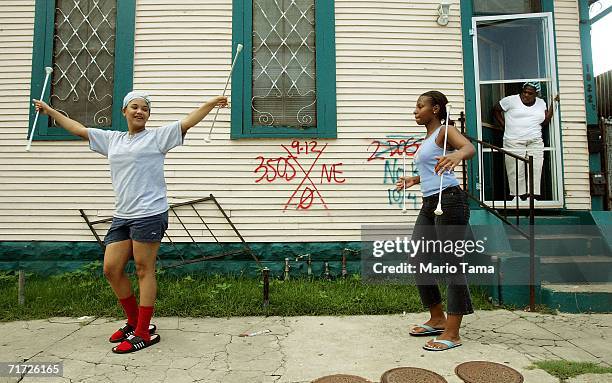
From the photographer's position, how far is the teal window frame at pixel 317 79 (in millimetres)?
5215

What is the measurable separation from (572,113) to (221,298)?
16.1 ft

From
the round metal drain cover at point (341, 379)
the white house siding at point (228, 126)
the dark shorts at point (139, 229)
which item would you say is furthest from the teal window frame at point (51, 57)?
the round metal drain cover at point (341, 379)

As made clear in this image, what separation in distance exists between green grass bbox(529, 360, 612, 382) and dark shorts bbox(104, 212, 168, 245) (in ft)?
8.79

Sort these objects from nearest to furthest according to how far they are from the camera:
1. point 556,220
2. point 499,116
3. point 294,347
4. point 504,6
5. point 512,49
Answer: point 294,347
point 556,220
point 504,6
point 499,116
point 512,49

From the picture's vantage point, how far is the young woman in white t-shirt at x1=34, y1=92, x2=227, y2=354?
2982 millimetres

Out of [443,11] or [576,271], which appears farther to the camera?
A: [443,11]

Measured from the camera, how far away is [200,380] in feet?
8.29

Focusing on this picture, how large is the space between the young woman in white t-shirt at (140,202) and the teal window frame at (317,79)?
216 centimetres

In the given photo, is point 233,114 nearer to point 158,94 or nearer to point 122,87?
point 158,94

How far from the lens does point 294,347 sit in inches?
120

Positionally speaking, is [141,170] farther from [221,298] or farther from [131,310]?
[221,298]

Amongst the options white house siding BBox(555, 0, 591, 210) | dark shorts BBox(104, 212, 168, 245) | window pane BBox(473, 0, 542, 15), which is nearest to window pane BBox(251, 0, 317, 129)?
window pane BBox(473, 0, 542, 15)

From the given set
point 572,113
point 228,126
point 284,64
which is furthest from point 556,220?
point 228,126

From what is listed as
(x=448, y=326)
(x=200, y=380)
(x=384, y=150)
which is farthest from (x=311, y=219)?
(x=200, y=380)
